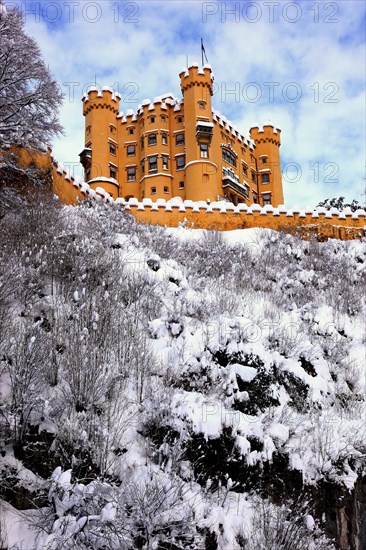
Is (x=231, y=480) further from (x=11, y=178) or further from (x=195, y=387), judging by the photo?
(x=11, y=178)

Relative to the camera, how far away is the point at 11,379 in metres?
6.89

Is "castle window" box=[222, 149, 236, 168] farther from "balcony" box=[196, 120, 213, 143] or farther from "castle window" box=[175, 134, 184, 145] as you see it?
"castle window" box=[175, 134, 184, 145]

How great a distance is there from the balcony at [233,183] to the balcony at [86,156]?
11.7 meters

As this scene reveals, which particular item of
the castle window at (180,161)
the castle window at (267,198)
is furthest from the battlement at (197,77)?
the castle window at (267,198)

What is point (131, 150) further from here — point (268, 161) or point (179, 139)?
point (268, 161)

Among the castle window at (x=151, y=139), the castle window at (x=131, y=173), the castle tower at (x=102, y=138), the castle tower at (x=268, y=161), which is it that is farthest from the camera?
the castle tower at (x=268, y=161)

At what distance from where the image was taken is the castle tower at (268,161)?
44.6 m

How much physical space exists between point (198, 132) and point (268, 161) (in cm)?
1037

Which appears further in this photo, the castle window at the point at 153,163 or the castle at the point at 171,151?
the castle window at the point at 153,163

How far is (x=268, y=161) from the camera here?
45.7m

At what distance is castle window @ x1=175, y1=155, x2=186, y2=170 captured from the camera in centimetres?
3984

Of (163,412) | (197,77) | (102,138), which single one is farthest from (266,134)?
(163,412)

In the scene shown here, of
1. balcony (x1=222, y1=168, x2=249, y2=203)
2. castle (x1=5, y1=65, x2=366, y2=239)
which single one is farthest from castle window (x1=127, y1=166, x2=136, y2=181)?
balcony (x1=222, y1=168, x2=249, y2=203)

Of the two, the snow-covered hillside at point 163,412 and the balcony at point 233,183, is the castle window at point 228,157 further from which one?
the snow-covered hillside at point 163,412
